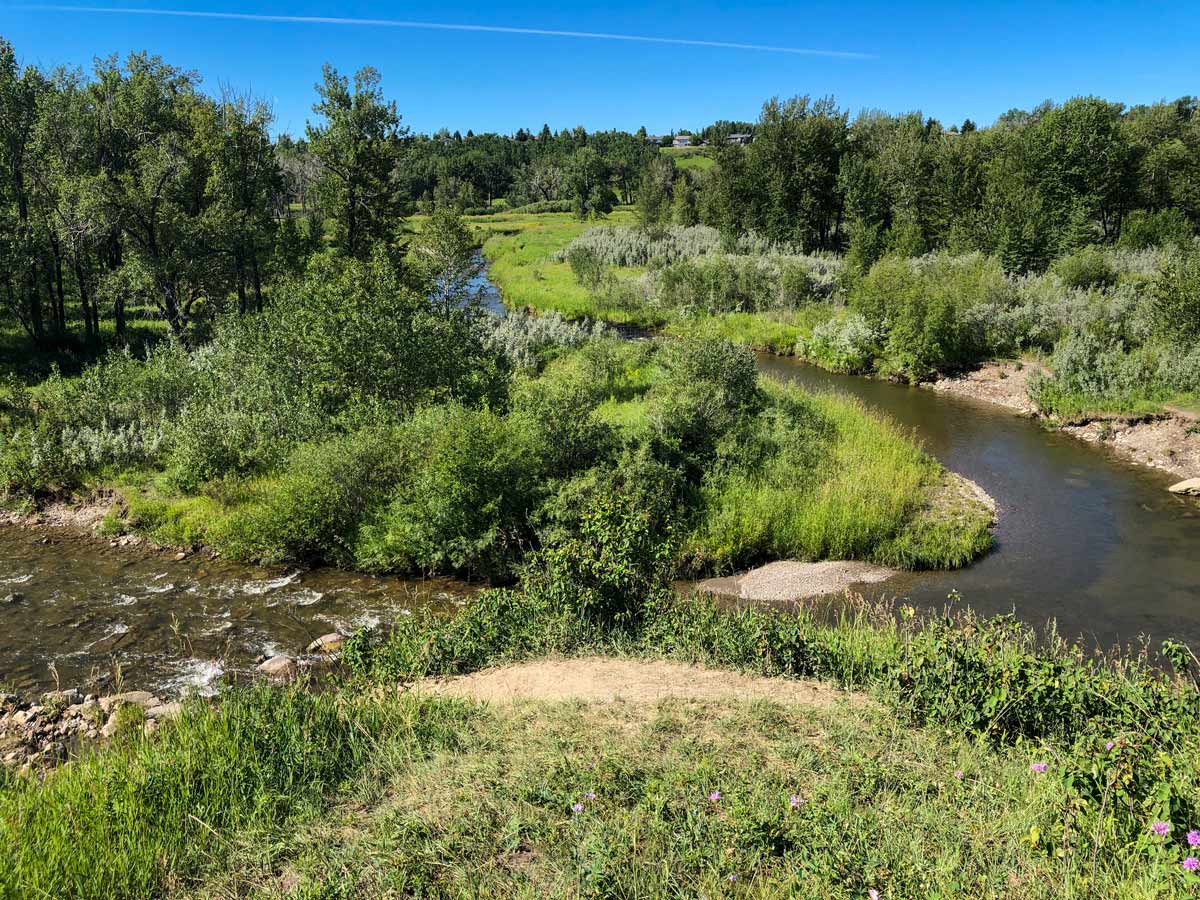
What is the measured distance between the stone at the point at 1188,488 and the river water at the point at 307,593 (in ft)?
1.48

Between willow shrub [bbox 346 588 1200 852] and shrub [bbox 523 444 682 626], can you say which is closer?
willow shrub [bbox 346 588 1200 852]

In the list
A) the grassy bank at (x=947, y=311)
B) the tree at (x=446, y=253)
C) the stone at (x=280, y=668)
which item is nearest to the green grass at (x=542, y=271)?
the grassy bank at (x=947, y=311)

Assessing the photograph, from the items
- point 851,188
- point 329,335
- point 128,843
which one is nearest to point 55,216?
point 329,335

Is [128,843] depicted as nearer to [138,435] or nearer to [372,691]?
[372,691]

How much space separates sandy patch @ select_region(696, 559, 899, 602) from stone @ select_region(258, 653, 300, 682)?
8.48 metres

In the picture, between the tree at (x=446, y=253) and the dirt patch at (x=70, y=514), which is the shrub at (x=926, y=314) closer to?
the tree at (x=446, y=253)

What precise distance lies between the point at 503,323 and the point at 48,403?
1891cm

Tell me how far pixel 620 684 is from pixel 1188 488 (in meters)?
20.8

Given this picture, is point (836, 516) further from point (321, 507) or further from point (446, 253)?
point (446, 253)

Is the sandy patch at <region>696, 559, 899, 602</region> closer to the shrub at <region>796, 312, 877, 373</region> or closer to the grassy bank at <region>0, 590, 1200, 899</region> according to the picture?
the grassy bank at <region>0, 590, 1200, 899</region>

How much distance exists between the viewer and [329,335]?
21.3 metres

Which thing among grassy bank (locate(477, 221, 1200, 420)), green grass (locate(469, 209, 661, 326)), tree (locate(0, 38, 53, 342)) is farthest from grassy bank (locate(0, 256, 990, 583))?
green grass (locate(469, 209, 661, 326))

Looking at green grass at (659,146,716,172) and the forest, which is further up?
green grass at (659,146,716,172)

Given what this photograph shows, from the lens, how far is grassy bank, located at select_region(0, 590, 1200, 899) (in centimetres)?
573
